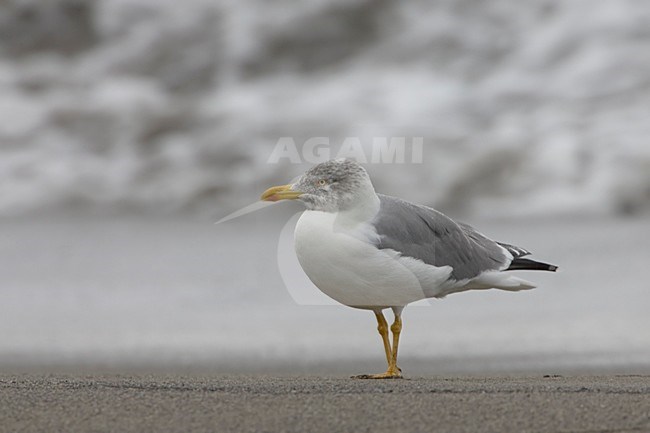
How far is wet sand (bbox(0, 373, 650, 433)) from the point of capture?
9.02 ft

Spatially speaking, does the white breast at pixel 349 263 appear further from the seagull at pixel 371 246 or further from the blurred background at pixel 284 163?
the blurred background at pixel 284 163

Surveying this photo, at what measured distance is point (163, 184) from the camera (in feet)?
27.1

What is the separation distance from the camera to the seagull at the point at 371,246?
3.60 m

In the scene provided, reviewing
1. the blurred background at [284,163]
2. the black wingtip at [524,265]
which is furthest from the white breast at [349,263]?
the blurred background at [284,163]

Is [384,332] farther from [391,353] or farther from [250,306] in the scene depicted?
[250,306]

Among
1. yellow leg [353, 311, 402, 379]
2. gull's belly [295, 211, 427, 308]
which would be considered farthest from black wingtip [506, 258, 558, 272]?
gull's belly [295, 211, 427, 308]

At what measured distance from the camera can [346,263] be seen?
11.7 feet

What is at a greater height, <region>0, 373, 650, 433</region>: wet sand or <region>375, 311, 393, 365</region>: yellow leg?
<region>375, 311, 393, 365</region>: yellow leg

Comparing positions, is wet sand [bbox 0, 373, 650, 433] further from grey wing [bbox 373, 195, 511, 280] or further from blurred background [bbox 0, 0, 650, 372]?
blurred background [bbox 0, 0, 650, 372]

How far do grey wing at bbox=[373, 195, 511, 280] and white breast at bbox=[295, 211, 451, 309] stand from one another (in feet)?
0.23

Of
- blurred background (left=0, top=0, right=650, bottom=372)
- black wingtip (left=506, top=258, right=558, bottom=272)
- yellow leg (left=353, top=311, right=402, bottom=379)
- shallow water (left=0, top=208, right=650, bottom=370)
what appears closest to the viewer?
yellow leg (left=353, top=311, right=402, bottom=379)

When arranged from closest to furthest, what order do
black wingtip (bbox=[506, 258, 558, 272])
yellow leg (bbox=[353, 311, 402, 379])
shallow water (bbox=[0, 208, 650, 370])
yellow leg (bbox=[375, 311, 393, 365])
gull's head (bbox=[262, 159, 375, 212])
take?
1. gull's head (bbox=[262, 159, 375, 212])
2. yellow leg (bbox=[353, 311, 402, 379])
3. yellow leg (bbox=[375, 311, 393, 365])
4. black wingtip (bbox=[506, 258, 558, 272])
5. shallow water (bbox=[0, 208, 650, 370])

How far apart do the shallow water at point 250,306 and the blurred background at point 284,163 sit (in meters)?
0.02

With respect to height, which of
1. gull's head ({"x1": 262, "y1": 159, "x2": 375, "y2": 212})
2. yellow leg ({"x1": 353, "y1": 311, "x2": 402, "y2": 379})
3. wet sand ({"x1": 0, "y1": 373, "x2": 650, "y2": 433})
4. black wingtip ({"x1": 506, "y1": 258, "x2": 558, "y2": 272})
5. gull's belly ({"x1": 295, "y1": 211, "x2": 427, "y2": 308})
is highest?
gull's head ({"x1": 262, "y1": 159, "x2": 375, "y2": 212})
